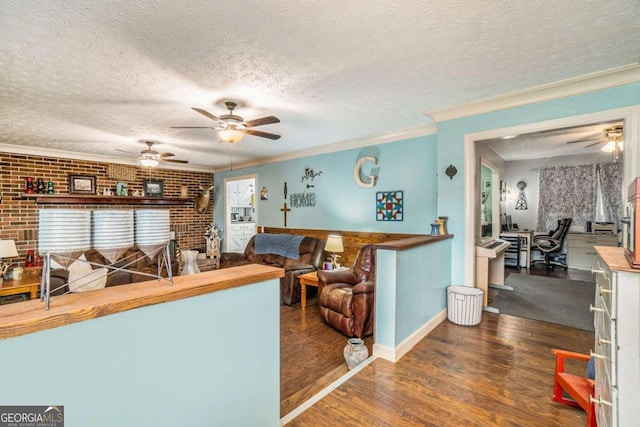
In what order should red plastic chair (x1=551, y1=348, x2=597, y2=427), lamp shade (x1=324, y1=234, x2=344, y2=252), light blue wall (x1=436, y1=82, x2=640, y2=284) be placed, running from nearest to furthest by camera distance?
red plastic chair (x1=551, y1=348, x2=597, y2=427) < light blue wall (x1=436, y1=82, x2=640, y2=284) < lamp shade (x1=324, y1=234, x2=344, y2=252)

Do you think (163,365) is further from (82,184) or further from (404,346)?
(82,184)

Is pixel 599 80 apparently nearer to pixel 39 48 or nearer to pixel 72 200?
pixel 39 48

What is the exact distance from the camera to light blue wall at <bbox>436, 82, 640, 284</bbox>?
2.46 meters

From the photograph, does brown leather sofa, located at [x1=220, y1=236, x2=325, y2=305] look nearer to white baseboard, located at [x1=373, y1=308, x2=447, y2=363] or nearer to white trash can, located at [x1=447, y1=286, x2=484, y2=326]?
white baseboard, located at [x1=373, y1=308, x2=447, y2=363]

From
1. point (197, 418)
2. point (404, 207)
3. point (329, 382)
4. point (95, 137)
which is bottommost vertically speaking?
point (329, 382)

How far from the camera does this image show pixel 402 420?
1.66 m

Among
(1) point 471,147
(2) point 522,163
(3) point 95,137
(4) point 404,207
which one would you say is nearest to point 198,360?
(1) point 471,147

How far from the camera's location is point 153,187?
610cm

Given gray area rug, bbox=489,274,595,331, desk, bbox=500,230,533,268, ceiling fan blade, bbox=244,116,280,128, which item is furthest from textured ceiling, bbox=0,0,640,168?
desk, bbox=500,230,533,268

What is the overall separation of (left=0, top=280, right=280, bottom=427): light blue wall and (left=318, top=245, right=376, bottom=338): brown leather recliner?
1.55 metres

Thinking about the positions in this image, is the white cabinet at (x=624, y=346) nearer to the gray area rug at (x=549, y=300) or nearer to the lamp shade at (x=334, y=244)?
the gray area rug at (x=549, y=300)

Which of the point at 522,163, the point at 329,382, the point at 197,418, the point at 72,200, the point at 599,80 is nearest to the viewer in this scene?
the point at 197,418

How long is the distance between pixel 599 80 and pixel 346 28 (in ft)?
7.39

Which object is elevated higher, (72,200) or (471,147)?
(471,147)
